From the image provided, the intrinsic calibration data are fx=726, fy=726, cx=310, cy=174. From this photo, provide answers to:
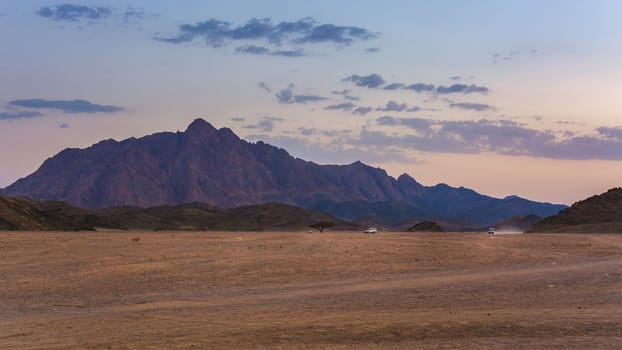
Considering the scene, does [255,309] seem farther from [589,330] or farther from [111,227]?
[111,227]

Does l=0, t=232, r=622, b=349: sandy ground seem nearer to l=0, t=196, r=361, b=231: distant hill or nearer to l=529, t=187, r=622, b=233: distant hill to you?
l=0, t=196, r=361, b=231: distant hill

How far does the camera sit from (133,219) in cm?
16912

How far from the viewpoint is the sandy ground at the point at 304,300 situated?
16.4 metres

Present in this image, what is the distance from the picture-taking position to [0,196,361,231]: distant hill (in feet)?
360

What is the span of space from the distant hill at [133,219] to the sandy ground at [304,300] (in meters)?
64.0

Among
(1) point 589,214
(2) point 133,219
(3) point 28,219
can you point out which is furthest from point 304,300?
(2) point 133,219

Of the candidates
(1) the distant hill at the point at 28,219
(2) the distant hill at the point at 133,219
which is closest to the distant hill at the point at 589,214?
(2) the distant hill at the point at 133,219

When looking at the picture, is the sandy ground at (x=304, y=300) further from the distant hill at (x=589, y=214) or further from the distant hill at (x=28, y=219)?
the distant hill at (x=589, y=214)

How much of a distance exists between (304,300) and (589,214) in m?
111

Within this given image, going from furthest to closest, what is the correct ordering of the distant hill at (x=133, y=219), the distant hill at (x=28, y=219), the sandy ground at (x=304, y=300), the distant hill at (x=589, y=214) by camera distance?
the distant hill at (x=589, y=214) < the distant hill at (x=133, y=219) < the distant hill at (x=28, y=219) < the sandy ground at (x=304, y=300)

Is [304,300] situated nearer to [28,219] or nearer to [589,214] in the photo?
[28,219]

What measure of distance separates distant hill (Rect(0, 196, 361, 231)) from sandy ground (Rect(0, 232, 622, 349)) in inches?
2518

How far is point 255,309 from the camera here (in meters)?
21.8

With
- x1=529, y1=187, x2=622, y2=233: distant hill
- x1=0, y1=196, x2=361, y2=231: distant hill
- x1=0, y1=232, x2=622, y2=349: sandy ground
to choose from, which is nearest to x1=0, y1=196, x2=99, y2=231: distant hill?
x1=0, y1=196, x2=361, y2=231: distant hill
